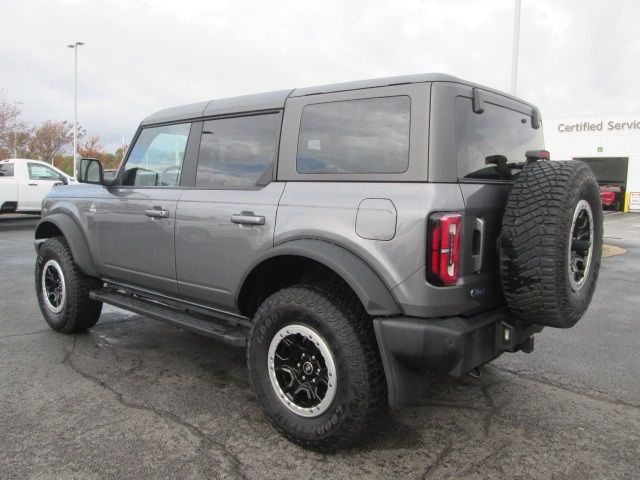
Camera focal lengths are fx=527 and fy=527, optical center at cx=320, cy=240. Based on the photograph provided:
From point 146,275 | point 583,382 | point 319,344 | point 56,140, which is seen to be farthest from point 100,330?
point 56,140

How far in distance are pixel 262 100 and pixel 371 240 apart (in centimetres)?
136

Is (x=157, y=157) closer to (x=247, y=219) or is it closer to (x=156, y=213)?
(x=156, y=213)

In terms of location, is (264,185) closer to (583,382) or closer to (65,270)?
(65,270)

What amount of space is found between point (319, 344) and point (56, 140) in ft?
143

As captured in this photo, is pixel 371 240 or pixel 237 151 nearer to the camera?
pixel 371 240

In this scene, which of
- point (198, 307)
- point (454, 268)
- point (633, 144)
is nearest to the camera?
point (454, 268)

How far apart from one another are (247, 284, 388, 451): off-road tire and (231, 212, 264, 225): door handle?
17.4 inches

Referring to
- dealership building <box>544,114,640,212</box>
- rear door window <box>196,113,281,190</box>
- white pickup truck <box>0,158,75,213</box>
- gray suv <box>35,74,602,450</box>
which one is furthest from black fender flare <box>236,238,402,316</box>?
dealership building <box>544,114,640,212</box>

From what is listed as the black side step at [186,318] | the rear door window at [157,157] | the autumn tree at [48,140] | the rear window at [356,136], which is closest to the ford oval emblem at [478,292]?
the rear window at [356,136]

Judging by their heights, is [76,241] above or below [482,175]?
below

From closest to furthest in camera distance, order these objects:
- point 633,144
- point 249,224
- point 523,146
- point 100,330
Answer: point 249,224, point 523,146, point 100,330, point 633,144

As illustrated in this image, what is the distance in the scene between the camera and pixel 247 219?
3.09 m

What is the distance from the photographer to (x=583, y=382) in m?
3.79

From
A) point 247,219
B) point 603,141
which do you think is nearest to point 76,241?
point 247,219
